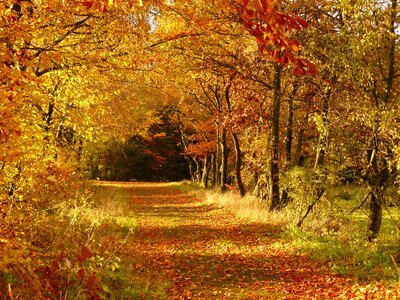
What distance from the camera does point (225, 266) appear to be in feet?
29.9

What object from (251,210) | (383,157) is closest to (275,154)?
(251,210)

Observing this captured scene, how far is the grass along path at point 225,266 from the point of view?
7.14 m

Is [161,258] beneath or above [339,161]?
beneath

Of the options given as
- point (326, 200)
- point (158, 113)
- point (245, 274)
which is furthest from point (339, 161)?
point (158, 113)

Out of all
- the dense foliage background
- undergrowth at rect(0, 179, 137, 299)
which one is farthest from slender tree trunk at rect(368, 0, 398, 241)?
undergrowth at rect(0, 179, 137, 299)

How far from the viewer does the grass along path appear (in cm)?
714

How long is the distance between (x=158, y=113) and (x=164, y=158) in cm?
684

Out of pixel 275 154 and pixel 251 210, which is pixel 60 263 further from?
pixel 251 210

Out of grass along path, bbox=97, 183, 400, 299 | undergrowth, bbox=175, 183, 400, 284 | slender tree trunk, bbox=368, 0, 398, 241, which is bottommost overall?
grass along path, bbox=97, 183, 400, 299

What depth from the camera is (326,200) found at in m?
10.8

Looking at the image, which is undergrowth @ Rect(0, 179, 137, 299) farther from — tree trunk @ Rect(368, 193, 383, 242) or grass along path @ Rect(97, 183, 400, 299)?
tree trunk @ Rect(368, 193, 383, 242)

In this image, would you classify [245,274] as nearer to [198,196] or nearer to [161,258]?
[161,258]

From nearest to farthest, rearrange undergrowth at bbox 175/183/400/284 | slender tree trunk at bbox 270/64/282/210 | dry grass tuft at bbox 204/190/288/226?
undergrowth at bbox 175/183/400/284 → dry grass tuft at bbox 204/190/288/226 → slender tree trunk at bbox 270/64/282/210

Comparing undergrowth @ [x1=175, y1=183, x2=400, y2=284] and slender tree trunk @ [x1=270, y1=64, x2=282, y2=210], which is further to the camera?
slender tree trunk @ [x1=270, y1=64, x2=282, y2=210]
